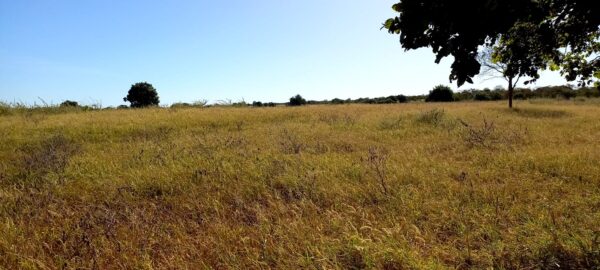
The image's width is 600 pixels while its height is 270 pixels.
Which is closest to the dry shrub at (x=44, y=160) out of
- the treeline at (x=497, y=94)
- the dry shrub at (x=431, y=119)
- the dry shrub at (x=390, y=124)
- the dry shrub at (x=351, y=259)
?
the dry shrub at (x=351, y=259)

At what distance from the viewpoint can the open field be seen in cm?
325

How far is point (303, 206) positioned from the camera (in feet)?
14.5

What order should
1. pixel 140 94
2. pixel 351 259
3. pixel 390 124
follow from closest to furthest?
pixel 351 259
pixel 390 124
pixel 140 94

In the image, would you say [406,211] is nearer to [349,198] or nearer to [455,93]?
[349,198]

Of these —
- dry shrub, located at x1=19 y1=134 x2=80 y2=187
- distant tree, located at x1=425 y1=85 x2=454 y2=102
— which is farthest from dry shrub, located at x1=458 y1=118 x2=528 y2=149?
distant tree, located at x1=425 y1=85 x2=454 y2=102

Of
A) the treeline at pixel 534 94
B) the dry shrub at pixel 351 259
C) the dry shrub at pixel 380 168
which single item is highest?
the treeline at pixel 534 94

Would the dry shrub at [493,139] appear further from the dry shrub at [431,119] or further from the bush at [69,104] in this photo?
the bush at [69,104]

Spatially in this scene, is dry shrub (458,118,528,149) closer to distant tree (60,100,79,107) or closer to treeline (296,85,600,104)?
distant tree (60,100,79,107)

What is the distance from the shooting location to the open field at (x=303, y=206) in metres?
3.25

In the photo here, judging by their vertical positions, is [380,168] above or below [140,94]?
below

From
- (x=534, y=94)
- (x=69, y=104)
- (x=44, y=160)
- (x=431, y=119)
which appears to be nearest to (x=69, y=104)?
(x=69, y=104)

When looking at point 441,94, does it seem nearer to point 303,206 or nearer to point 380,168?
point 380,168

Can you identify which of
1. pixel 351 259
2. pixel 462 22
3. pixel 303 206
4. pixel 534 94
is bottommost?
→ pixel 351 259

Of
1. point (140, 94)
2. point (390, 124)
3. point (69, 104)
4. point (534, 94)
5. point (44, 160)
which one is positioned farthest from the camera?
point (534, 94)
